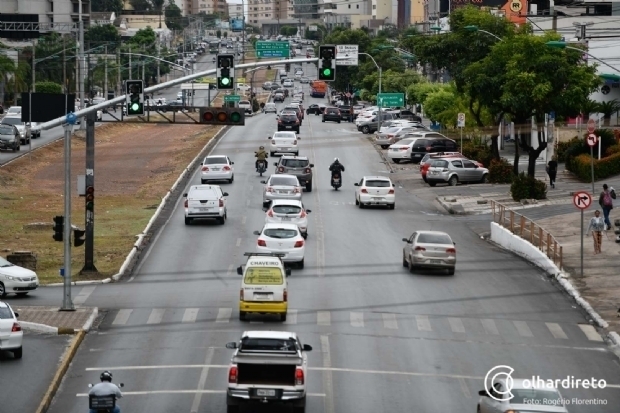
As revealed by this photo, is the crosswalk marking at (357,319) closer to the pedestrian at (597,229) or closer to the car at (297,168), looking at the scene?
the pedestrian at (597,229)

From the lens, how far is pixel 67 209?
1425 inches

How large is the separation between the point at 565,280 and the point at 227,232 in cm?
1632

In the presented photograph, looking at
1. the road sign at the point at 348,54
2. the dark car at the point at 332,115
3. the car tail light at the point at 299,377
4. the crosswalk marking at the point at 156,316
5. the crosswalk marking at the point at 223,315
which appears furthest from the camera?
the road sign at the point at 348,54

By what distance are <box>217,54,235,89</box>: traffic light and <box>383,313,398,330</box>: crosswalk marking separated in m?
8.57

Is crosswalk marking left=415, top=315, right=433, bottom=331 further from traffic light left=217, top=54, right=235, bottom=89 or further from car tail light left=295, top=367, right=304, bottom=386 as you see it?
car tail light left=295, top=367, right=304, bottom=386

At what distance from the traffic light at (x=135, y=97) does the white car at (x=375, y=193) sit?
2326 centimetres

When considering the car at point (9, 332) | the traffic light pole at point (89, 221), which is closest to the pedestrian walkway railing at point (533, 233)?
the traffic light pole at point (89, 221)

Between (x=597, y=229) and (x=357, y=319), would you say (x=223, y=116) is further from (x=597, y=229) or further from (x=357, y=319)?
(x=597, y=229)

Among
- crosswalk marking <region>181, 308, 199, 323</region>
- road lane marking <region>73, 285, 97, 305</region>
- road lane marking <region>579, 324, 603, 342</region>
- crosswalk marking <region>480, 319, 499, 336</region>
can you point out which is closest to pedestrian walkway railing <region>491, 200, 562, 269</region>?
road lane marking <region>579, 324, 603, 342</region>

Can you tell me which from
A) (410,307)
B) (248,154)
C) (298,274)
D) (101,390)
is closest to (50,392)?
(101,390)

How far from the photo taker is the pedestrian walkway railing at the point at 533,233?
43.9 m

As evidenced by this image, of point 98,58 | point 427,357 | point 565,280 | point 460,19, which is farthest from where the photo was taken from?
point 98,58

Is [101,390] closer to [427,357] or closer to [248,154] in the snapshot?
[427,357]

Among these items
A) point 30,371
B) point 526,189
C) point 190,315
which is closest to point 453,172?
point 526,189
